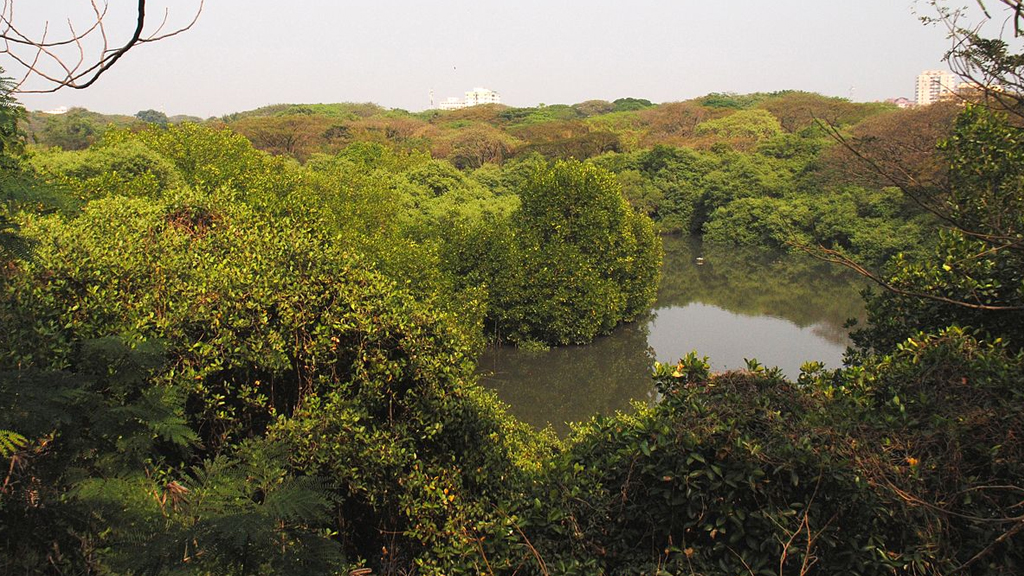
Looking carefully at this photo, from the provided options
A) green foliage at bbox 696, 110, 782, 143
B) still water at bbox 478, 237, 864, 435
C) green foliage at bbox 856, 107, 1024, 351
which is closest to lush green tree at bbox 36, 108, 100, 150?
still water at bbox 478, 237, 864, 435

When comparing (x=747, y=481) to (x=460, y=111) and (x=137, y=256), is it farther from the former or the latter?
(x=460, y=111)

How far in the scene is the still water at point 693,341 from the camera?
1216cm

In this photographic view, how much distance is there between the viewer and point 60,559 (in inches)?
107

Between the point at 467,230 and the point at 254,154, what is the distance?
5206mm

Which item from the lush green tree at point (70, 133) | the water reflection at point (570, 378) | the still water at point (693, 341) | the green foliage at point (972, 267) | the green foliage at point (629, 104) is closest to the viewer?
the green foliage at point (972, 267)

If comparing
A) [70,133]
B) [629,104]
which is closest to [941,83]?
[70,133]

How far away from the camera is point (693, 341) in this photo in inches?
601

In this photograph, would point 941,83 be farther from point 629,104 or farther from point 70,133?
point 629,104

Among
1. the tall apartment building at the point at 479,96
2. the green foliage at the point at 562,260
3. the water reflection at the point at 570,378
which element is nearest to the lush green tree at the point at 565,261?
the green foliage at the point at 562,260

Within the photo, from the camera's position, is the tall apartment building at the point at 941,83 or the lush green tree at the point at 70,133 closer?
the tall apartment building at the point at 941,83

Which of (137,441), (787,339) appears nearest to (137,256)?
(137,441)

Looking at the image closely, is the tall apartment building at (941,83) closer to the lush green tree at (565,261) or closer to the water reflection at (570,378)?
the water reflection at (570,378)

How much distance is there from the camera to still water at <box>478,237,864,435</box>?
39.9ft

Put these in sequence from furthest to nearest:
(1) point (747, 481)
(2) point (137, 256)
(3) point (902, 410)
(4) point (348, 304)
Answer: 1. (2) point (137, 256)
2. (4) point (348, 304)
3. (3) point (902, 410)
4. (1) point (747, 481)
